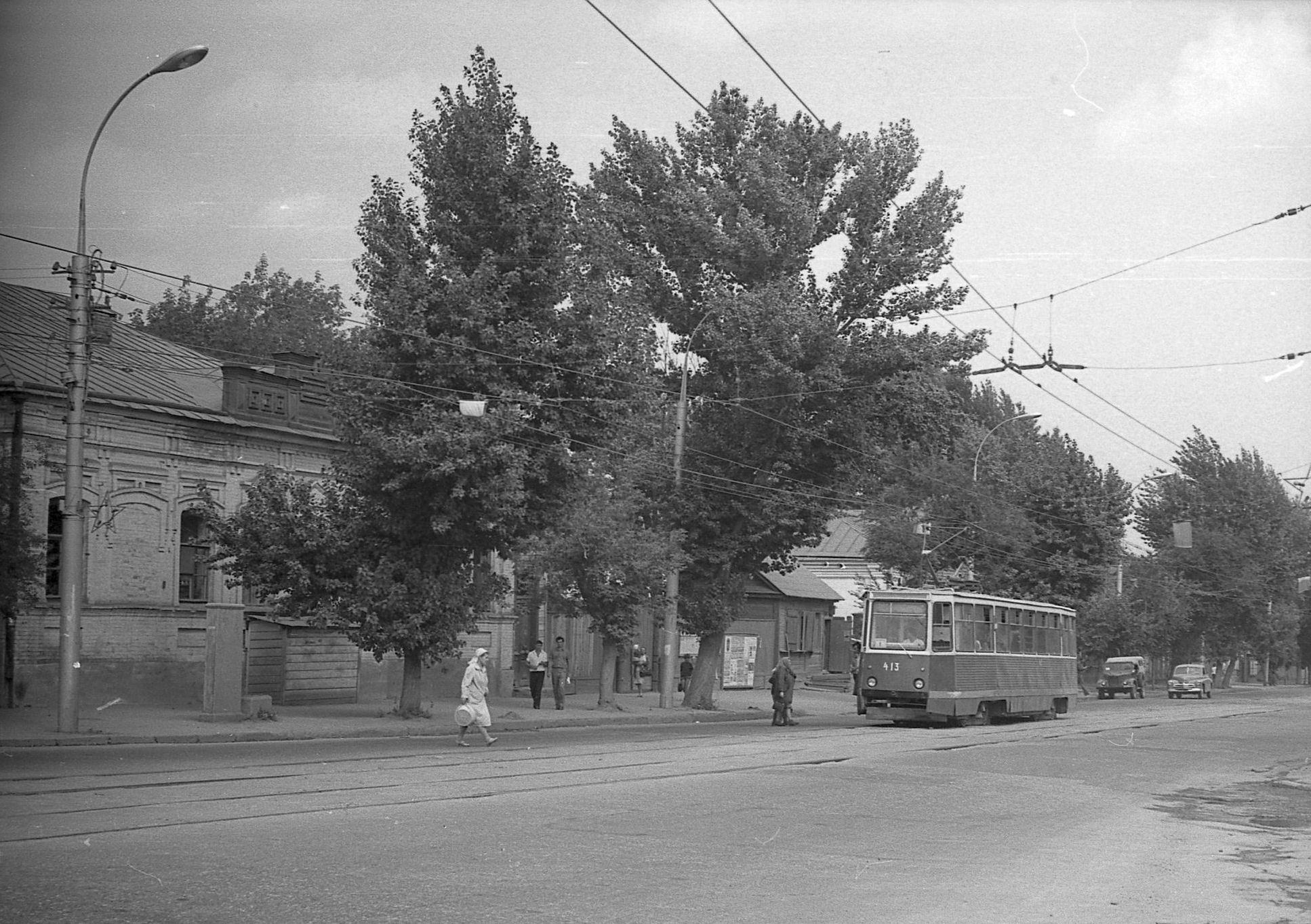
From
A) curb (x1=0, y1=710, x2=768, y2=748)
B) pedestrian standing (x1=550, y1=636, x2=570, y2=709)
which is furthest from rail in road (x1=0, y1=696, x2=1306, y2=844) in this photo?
pedestrian standing (x1=550, y1=636, x2=570, y2=709)

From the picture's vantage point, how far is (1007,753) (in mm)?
24219

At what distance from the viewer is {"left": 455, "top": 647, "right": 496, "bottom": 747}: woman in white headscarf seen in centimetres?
2289

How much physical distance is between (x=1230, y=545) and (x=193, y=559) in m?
69.7

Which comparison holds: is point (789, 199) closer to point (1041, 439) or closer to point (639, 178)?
point (639, 178)

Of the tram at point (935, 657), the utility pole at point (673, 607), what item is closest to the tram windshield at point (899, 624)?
the tram at point (935, 657)

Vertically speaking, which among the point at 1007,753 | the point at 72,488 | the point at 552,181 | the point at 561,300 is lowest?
the point at 1007,753

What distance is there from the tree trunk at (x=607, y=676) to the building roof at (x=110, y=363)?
10.6m

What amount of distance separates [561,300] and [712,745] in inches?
352

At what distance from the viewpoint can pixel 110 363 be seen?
31.0 metres

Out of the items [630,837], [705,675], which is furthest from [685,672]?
[630,837]

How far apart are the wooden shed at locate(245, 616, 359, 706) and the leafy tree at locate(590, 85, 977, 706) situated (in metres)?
8.96

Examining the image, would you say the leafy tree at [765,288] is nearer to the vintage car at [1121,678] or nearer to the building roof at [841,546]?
the vintage car at [1121,678]

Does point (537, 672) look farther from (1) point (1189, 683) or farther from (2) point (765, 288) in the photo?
(1) point (1189, 683)

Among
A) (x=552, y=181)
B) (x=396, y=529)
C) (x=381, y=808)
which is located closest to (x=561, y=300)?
(x=552, y=181)
